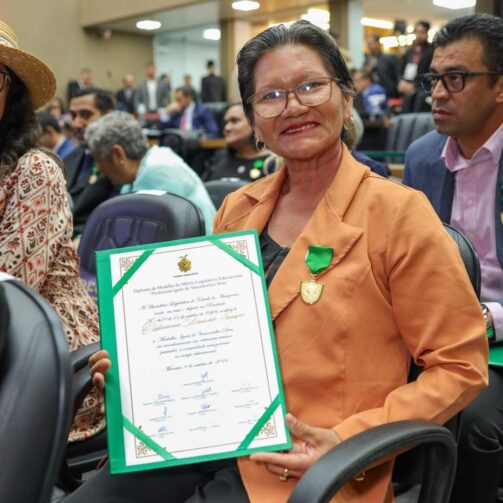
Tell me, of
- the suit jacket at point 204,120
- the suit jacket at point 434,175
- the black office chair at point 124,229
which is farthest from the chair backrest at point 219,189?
the suit jacket at point 204,120

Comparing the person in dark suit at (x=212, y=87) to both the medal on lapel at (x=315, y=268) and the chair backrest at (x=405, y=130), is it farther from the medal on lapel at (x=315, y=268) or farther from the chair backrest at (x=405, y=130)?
the medal on lapel at (x=315, y=268)

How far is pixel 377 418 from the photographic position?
4.05 ft

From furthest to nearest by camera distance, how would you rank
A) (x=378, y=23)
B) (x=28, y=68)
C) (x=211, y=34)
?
(x=211, y=34), (x=378, y=23), (x=28, y=68)

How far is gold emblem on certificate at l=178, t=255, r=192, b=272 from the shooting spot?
4.32ft

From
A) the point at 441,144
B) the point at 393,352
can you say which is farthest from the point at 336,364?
the point at 441,144

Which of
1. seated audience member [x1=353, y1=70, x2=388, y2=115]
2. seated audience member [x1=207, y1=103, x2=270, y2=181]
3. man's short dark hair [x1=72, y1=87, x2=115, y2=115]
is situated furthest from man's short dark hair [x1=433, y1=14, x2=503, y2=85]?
seated audience member [x1=353, y1=70, x2=388, y2=115]

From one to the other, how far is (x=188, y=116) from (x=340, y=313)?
35.1 ft

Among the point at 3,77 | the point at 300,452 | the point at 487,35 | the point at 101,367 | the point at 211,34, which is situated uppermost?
the point at 211,34

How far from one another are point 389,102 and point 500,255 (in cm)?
808

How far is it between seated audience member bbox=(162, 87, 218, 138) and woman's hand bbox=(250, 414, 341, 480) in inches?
390

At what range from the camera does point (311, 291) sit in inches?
51.9

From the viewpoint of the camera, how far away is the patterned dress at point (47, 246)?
1785 millimetres

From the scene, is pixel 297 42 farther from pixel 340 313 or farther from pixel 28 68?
pixel 28 68

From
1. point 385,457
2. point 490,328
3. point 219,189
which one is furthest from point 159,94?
point 385,457
